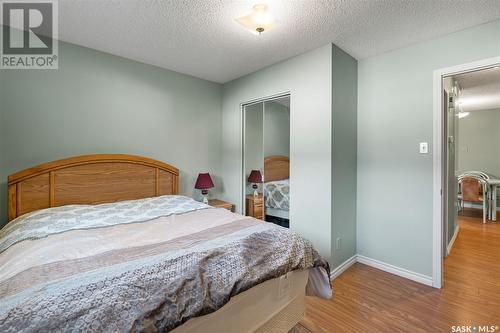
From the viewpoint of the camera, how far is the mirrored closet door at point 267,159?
9.66 ft

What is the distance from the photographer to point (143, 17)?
6.49 feet

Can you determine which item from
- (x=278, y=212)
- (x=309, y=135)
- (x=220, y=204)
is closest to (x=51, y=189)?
(x=220, y=204)

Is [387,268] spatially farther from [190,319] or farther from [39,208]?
[39,208]

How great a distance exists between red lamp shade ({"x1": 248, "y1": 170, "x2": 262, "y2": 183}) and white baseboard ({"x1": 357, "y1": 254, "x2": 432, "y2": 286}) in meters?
1.56

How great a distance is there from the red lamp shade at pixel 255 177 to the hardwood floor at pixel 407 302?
1534mm

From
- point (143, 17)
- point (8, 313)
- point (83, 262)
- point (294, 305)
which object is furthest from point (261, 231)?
point (143, 17)

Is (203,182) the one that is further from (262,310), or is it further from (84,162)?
(262,310)

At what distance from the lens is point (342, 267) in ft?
8.52

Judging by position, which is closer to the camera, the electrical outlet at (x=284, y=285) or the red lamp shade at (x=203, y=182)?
the electrical outlet at (x=284, y=285)

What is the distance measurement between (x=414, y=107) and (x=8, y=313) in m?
3.18

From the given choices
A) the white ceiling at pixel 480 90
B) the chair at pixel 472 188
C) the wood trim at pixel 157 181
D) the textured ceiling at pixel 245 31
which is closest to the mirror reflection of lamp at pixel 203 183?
the wood trim at pixel 157 181

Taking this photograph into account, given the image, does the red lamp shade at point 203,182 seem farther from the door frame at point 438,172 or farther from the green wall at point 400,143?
the door frame at point 438,172

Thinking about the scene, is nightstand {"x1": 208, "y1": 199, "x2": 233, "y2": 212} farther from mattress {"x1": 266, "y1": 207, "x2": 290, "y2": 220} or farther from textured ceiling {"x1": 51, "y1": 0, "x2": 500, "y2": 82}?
textured ceiling {"x1": 51, "y1": 0, "x2": 500, "y2": 82}

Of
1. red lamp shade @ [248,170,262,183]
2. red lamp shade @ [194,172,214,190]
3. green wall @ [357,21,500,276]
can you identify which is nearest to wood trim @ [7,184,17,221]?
red lamp shade @ [194,172,214,190]
